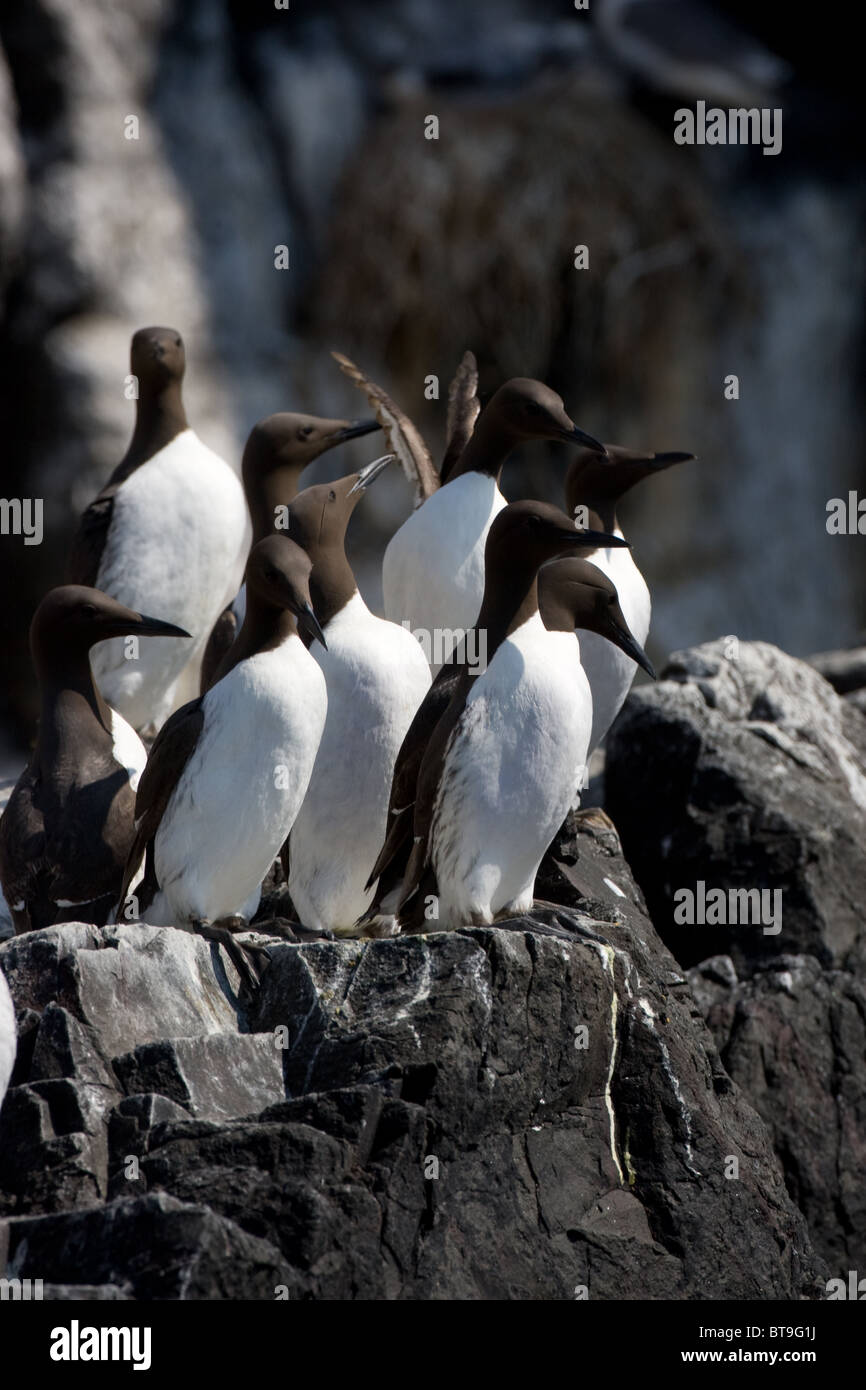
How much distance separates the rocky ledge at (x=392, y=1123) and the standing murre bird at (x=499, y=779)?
0.77 feet

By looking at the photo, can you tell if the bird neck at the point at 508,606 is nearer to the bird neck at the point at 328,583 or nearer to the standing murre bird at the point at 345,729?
the standing murre bird at the point at 345,729

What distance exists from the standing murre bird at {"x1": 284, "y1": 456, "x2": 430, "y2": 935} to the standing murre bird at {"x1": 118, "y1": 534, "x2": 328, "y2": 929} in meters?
0.51

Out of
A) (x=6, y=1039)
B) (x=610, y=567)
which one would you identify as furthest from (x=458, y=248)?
(x=6, y=1039)

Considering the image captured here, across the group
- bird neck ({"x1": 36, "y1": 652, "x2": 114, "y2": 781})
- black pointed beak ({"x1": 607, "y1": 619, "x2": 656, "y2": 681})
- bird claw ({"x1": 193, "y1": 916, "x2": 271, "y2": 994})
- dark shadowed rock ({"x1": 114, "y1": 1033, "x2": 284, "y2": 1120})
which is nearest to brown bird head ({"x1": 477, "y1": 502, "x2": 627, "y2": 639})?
black pointed beak ({"x1": 607, "y1": 619, "x2": 656, "y2": 681})

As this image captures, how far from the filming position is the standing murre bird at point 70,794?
6.61m

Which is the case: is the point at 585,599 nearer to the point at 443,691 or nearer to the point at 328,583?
the point at 443,691

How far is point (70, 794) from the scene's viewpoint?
6.70m

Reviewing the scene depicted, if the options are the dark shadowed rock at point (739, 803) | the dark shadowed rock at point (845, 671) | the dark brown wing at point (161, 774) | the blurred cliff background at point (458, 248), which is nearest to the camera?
the dark brown wing at point (161, 774)

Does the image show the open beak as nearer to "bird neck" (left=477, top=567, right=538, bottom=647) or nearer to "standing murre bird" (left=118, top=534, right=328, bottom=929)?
"standing murre bird" (left=118, top=534, right=328, bottom=929)

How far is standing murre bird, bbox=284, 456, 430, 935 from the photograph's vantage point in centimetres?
693

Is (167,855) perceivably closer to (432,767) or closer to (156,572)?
(432,767)

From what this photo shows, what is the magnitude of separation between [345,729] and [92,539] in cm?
217

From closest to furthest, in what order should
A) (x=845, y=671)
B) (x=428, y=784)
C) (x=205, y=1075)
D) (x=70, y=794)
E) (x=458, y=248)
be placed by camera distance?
(x=205, y=1075), (x=428, y=784), (x=70, y=794), (x=845, y=671), (x=458, y=248)

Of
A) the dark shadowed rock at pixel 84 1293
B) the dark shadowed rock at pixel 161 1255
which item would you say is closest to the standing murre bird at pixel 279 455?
the dark shadowed rock at pixel 161 1255
